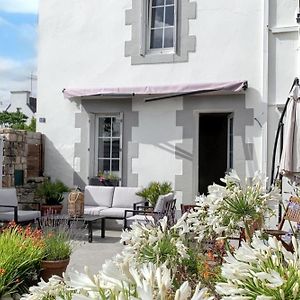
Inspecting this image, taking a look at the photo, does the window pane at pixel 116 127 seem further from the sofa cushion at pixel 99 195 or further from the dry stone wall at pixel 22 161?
the dry stone wall at pixel 22 161

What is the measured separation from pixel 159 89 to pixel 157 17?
65.2 inches

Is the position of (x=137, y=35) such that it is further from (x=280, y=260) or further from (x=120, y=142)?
(x=280, y=260)

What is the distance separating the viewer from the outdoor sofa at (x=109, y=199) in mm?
9414

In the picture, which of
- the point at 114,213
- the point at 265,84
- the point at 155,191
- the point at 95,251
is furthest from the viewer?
the point at 155,191

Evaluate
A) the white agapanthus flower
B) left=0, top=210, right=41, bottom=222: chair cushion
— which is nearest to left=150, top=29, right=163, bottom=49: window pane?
left=0, top=210, right=41, bottom=222: chair cushion

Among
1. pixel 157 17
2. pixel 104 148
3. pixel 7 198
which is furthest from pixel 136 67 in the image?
pixel 7 198

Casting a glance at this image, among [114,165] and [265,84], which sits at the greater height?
[265,84]

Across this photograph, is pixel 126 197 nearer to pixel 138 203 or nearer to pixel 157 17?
pixel 138 203

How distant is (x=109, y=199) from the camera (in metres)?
9.82

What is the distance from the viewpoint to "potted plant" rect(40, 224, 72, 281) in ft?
14.5

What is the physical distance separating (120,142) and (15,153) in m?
2.19

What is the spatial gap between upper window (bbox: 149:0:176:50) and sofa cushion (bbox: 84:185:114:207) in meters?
3.13

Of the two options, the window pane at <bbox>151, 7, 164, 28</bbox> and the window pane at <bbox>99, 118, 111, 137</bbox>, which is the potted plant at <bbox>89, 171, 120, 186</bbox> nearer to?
the window pane at <bbox>99, 118, 111, 137</bbox>

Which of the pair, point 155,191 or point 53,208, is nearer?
point 155,191
